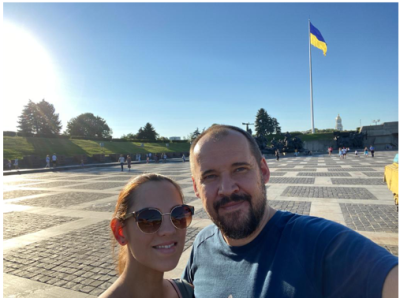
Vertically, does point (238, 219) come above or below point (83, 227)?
above

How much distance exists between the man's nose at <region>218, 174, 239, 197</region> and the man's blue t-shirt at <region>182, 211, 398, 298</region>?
33cm

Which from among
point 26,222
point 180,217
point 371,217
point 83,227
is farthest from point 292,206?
point 26,222

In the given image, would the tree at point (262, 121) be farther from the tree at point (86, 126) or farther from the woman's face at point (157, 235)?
the woman's face at point (157, 235)

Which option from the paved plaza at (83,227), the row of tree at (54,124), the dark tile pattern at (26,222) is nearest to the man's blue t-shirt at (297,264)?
the paved plaza at (83,227)

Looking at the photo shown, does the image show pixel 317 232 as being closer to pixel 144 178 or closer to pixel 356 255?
pixel 356 255

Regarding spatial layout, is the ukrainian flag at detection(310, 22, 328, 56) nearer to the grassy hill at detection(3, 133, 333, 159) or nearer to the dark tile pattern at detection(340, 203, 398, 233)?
the grassy hill at detection(3, 133, 333, 159)

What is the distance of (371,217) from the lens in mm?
6426

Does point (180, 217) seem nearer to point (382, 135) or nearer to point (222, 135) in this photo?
point (222, 135)

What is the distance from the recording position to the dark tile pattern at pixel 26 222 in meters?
6.43

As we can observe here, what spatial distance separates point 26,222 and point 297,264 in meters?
8.31

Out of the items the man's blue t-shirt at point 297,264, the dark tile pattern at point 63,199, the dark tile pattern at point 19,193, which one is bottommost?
the dark tile pattern at point 63,199

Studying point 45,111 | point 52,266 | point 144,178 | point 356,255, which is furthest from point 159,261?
point 45,111

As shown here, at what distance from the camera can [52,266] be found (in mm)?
4410

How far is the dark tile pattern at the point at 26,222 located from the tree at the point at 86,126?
77.7 meters
